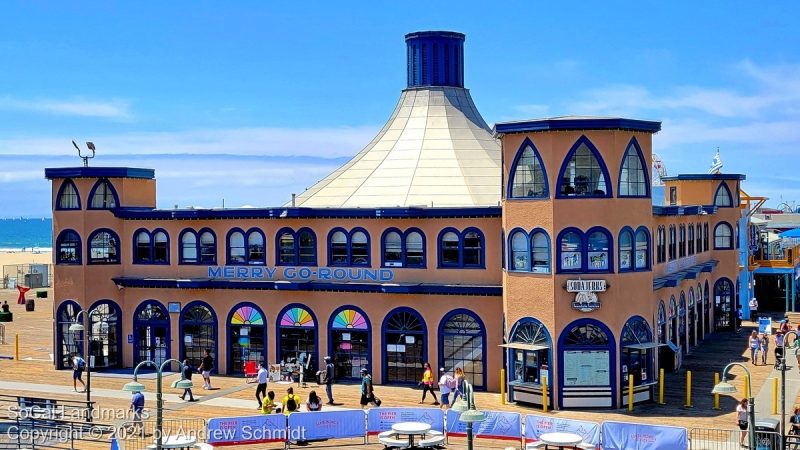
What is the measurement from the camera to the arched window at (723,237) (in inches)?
2122

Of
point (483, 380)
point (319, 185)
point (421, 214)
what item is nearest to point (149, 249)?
point (319, 185)

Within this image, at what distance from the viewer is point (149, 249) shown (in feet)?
140

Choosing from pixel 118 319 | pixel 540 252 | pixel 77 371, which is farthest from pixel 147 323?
pixel 540 252

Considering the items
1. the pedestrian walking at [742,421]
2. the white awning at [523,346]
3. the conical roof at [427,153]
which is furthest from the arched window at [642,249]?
the conical roof at [427,153]

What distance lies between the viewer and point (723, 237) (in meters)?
54.2

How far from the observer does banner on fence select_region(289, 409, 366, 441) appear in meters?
28.4

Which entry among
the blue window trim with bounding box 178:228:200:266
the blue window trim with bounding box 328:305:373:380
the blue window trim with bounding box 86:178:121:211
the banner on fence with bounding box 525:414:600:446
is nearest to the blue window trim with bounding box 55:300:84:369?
the blue window trim with bounding box 86:178:121:211

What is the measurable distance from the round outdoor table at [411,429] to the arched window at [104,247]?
20101mm

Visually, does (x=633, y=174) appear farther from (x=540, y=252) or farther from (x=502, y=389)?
(x=502, y=389)

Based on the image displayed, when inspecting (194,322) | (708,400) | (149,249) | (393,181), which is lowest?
(708,400)

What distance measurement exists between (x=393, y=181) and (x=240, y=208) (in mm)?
7245

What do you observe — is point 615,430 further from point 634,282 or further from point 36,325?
point 36,325

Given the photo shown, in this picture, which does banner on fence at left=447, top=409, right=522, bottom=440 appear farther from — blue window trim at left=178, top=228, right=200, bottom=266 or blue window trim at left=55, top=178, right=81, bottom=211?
blue window trim at left=55, top=178, right=81, bottom=211

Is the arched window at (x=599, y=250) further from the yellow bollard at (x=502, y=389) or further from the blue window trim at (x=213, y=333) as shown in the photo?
the blue window trim at (x=213, y=333)
